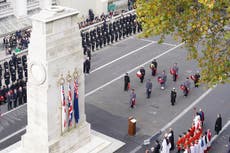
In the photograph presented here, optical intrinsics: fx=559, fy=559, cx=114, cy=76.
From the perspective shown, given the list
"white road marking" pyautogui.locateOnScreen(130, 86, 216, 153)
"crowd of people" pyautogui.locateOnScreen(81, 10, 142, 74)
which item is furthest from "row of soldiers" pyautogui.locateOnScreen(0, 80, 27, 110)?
"white road marking" pyautogui.locateOnScreen(130, 86, 216, 153)

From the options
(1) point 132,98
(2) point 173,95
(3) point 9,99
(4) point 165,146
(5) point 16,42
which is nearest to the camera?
(4) point 165,146

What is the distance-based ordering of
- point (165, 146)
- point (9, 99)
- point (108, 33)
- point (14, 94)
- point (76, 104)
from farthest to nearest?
point (108, 33)
point (14, 94)
point (9, 99)
point (165, 146)
point (76, 104)

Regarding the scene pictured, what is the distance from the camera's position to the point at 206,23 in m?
16.8

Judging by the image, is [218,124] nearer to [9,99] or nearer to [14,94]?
[14,94]

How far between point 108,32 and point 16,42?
5.54 metres

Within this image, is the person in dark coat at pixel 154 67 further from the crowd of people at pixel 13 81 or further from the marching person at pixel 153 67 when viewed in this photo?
the crowd of people at pixel 13 81

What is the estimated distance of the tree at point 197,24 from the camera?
55.7 ft

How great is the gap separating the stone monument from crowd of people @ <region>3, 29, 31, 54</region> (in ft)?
35.2

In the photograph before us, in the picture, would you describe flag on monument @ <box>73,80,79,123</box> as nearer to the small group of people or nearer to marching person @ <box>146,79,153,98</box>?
the small group of people

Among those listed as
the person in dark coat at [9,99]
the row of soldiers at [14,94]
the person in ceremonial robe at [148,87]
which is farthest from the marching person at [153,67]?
the person in dark coat at [9,99]

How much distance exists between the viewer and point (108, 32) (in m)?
33.0

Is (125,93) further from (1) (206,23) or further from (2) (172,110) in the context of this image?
(1) (206,23)

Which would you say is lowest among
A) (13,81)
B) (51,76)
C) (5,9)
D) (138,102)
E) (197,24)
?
(138,102)

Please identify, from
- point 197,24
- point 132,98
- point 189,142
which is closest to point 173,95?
point 132,98
